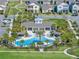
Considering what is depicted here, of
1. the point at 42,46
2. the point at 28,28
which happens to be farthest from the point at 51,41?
the point at 28,28

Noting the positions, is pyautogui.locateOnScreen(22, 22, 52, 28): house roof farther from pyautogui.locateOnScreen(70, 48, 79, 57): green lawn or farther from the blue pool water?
pyautogui.locateOnScreen(70, 48, 79, 57): green lawn

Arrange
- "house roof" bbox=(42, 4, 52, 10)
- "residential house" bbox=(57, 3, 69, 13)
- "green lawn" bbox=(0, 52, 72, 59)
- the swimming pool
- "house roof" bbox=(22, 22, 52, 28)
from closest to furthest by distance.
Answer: "green lawn" bbox=(0, 52, 72, 59)
the swimming pool
"house roof" bbox=(22, 22, 52, 28)
"residential house" bbox=(57, 3, 69, 13)
"house roof" bbox=(42, 4, 52, 10)

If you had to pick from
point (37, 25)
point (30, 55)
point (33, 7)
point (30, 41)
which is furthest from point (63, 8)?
point (30, 55)

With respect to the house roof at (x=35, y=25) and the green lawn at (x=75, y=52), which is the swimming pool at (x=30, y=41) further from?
the house roof at (x=35, y=25)

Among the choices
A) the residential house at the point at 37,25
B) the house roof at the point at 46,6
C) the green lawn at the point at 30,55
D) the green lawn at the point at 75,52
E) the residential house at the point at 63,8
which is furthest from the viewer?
the house roof at the point at 46,6

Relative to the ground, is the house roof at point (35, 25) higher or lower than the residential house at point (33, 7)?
lower

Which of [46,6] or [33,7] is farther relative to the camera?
[46,6]

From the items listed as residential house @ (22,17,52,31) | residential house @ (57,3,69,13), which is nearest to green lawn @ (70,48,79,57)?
residential house @ (22,17,52,31)

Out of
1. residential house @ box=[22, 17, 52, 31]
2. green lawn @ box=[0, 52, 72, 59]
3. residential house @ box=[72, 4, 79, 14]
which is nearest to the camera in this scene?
green lawn @ box=[0, 52, 72, 59]

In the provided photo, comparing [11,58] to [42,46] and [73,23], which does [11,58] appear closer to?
[42,46]

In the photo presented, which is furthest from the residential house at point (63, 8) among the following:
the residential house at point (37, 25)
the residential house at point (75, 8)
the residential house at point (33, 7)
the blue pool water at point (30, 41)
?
the blue pool water at point (30, 41)

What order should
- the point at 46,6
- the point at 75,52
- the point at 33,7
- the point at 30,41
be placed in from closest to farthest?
the point at 75,52
the point at 30,41
the point at 33,7
the point at 46,6

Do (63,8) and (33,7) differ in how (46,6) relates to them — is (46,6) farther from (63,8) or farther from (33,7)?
(63,8)
